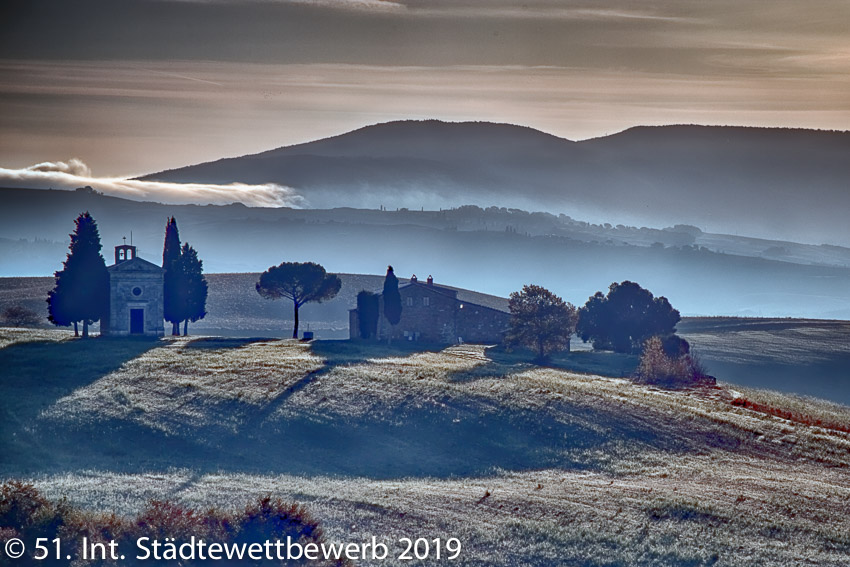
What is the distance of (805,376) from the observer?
98750 mm

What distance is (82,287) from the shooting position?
88.6 metres

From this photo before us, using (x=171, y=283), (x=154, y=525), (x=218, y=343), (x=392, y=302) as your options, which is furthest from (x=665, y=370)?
(x=154, y=525)

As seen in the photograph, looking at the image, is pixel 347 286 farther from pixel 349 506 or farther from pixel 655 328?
pixel 349 506

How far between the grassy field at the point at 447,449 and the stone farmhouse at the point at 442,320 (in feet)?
50.6

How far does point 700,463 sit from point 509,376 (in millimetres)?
21797

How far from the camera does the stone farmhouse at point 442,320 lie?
97125mm

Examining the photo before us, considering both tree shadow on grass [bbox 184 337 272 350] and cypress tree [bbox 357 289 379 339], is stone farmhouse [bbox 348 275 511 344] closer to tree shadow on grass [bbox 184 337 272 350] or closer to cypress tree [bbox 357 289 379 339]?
cypress tree [bbox 357 289 379 339]

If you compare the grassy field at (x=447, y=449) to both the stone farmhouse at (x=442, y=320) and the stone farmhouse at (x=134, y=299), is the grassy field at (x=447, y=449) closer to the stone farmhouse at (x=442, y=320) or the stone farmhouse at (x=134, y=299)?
the stone farmhouse at (x=134, y=299)

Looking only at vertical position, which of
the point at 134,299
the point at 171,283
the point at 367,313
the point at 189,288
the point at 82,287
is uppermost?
the point at 171,283

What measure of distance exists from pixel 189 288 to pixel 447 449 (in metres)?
49.2

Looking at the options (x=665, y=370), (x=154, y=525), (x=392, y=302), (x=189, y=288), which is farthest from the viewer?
(x=392, y=302)

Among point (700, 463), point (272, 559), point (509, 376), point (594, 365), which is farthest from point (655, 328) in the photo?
point (272, 559)

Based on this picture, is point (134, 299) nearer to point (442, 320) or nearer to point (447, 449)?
point (442, 320)

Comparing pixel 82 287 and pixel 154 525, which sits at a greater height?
pixel 82 287
